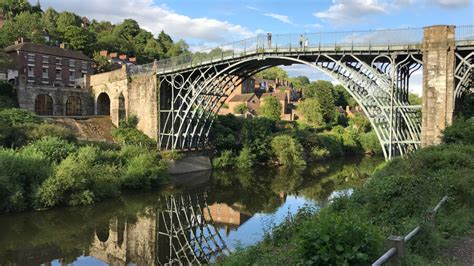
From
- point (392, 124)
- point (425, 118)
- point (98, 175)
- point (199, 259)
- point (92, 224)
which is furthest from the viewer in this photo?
point (98, 175)

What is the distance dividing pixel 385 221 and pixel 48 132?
80.2 ft

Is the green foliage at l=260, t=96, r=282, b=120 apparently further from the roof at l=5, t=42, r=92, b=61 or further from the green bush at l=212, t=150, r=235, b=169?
the roof at l=5, t=42, r=92, b=61

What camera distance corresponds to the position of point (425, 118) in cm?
2191

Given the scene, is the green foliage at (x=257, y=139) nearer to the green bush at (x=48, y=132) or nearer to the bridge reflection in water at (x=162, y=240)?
the green bush at (x=48, y=132)

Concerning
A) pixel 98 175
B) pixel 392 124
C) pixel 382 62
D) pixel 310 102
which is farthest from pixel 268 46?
pixel 310 102

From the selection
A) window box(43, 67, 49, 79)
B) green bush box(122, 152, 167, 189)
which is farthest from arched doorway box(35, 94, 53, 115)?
green bush box(122, 152, 167, 189)

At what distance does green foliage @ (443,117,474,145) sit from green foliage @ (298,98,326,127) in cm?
4520

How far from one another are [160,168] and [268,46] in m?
11.4

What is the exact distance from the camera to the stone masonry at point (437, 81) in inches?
841

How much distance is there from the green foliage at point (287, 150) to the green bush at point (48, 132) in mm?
20221

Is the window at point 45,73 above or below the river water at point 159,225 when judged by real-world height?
above

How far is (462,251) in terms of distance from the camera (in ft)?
27.7

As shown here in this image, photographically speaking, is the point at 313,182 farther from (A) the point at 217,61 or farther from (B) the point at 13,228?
(B) the point at 13,228

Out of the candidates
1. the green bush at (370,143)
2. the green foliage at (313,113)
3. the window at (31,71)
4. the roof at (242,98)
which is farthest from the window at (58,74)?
the green bush at (370,143)
